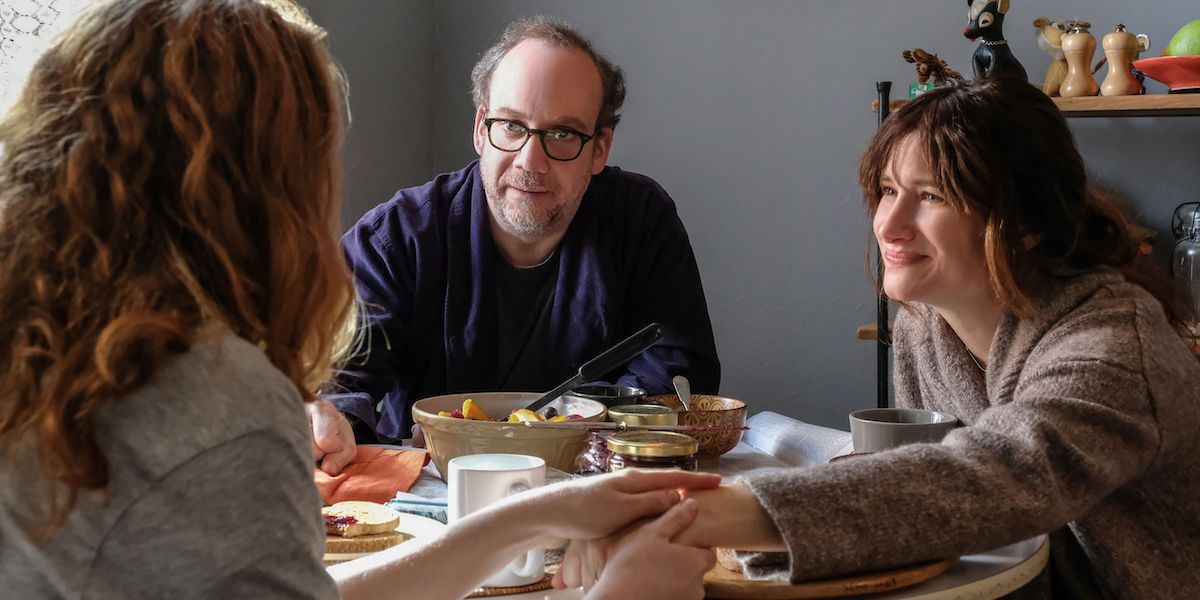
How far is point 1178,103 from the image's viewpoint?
7.62ft

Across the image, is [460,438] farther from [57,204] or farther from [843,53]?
[843,53]

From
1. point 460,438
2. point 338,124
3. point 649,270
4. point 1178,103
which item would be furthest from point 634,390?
point 1178,103

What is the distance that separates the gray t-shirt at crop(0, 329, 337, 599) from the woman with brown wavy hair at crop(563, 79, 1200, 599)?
41 centimetres

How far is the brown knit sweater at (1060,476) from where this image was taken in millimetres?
1021

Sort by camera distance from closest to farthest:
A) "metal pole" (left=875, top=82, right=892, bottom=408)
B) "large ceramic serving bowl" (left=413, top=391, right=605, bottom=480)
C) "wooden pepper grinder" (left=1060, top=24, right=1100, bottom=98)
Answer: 1. "large ceramic serving bowl" (left=413, top=391, right=605, bottom=480)
2. "wooden pepper grinder" (left=1060, top=24, right=1100, bottom=98)
3. "metal pole" (left=875, top=82, right=892, bottom=408)

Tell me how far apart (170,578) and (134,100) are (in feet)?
0.92

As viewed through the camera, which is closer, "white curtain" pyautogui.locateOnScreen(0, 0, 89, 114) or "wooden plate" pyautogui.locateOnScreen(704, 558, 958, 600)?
"wooden plate" pyautogui.locateOnScreen(704, 558, 958, 600)

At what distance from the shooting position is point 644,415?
138 centimetres

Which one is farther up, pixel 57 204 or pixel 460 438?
pixel 57 204

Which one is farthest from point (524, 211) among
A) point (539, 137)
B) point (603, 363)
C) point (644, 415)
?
point (644, 415)

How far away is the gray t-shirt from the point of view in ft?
2.04

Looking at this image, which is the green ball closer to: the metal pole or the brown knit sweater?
the metal pole

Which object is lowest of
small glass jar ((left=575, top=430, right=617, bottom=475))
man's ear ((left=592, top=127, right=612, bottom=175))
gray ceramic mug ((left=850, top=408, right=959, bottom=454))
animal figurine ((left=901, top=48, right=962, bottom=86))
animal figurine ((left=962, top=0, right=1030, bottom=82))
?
small glass jar ((left=575, top=430, right=617, bottom=475))

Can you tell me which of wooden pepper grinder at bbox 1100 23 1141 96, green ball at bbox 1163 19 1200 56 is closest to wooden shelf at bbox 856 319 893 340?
wooden pepper grinder at bbox 1100 23 1141 96
